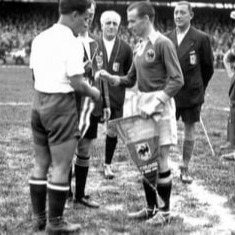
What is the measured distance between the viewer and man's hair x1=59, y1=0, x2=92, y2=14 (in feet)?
14.4

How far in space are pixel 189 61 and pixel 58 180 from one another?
2863 mm

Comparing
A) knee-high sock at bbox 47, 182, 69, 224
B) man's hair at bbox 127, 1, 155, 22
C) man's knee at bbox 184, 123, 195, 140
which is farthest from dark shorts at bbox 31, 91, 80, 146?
man's knee at bbox 184, 123, 195, 140

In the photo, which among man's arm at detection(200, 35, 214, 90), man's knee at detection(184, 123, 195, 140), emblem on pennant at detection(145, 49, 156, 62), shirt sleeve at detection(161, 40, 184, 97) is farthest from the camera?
man's knee at detection(184, 123, 195, 140)

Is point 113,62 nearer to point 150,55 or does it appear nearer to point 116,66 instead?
point 116,66

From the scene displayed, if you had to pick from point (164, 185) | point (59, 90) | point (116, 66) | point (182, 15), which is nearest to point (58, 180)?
point (59, 90)

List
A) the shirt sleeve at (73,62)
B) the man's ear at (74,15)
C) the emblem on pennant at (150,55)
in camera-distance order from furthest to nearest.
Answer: the emblem on pennant at (150,55) < the man's ear at (74,15) < the shirt sleeve at (73,62)

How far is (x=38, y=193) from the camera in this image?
15.6 feet

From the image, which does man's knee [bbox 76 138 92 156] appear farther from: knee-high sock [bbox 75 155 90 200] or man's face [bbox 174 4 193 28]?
man's face [bbox 174 4 193 28]

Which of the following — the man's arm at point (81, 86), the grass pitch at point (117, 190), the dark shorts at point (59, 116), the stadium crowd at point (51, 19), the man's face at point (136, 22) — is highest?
the stadium crowd at point (51, 19)

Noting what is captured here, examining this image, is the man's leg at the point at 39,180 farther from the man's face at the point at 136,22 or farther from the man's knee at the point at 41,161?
the man's face at the point at 136,22

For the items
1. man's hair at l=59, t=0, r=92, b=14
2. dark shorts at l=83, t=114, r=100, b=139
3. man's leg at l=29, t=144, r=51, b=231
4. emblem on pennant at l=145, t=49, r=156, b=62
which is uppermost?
man's hair at l=59, t=0, r=92, b=14

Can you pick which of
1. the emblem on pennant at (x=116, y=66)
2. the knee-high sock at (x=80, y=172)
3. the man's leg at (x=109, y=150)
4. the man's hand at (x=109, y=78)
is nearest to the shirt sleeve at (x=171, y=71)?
the man's hand at (x=109, y=78)

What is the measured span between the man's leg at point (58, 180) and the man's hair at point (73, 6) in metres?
1.02

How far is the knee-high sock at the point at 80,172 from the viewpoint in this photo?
5.65 m
